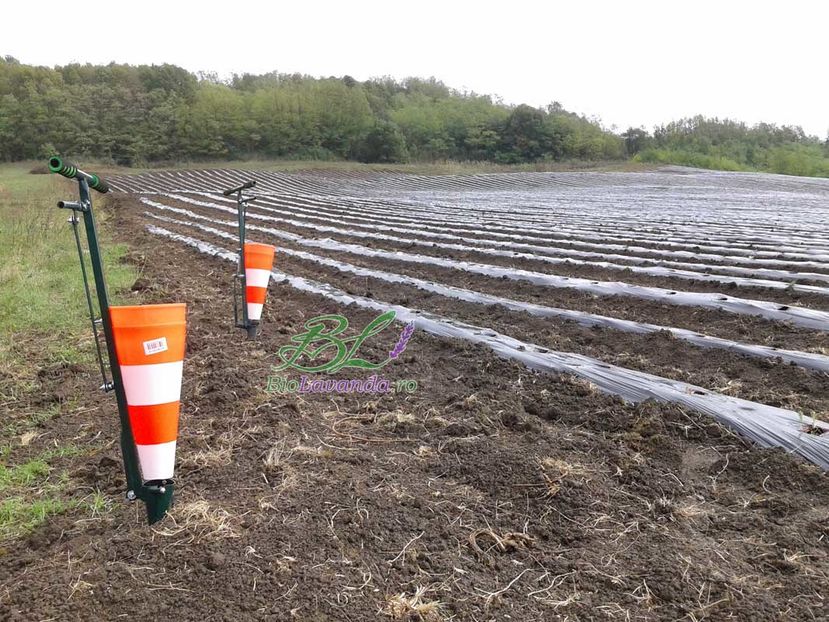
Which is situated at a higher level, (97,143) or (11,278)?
(97,143)

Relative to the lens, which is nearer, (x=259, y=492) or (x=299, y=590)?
(x=299, y=590)

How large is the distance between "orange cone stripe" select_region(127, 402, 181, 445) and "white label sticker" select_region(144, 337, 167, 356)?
22cm

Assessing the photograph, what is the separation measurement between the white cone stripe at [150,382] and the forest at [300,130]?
48765mm

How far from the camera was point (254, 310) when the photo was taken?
15.3 ft

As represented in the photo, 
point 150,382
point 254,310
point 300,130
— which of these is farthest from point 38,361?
point 300,130

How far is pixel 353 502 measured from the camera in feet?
8.04

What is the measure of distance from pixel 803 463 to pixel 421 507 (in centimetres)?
190

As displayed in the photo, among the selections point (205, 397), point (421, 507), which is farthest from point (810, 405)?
point (205, 397)

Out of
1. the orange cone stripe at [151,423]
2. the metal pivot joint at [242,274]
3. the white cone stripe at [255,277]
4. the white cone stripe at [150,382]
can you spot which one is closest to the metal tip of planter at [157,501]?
the orange cone stripe at [151,423]

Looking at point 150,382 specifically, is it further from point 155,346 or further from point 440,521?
point 440,521

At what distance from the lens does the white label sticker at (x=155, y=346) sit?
2.01 m

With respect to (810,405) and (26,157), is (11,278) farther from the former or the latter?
(26,157)

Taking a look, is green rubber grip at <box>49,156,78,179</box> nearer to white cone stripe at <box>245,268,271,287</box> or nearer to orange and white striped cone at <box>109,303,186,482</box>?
orange and white striped cone at <box>109,303,186,482</box>

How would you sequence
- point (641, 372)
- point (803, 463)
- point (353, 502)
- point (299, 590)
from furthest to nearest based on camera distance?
point (641, 372) < point (803, 463) < point (353, 502) < point (299, 590)
